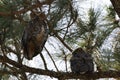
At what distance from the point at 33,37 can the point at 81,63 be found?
0.24 m

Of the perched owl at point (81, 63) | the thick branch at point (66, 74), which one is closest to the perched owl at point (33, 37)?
the thick branch at point (66, 74)

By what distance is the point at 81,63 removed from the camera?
148 centimetres

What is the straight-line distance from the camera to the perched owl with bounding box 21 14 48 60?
4.54ft

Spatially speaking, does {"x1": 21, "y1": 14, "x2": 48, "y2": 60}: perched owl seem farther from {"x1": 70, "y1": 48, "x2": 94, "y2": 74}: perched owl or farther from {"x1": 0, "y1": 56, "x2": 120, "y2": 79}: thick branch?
{"x1": 70, "y1": 48, "x2": 94, "y2": 74}: perched owl

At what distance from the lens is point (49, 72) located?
1.40 meters

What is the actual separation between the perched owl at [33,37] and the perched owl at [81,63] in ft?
0.57

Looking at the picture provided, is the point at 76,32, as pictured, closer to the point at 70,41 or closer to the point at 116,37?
the point at 70,41

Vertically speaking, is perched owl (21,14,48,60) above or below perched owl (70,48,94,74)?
above

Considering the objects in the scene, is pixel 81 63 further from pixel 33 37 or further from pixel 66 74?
pixel 33 37

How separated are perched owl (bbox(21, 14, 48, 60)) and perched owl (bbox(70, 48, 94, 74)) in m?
0.17

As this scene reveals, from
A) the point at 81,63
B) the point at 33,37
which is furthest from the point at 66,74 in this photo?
the point at 33,37

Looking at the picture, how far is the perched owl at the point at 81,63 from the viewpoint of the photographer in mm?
1446

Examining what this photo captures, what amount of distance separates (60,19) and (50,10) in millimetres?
111

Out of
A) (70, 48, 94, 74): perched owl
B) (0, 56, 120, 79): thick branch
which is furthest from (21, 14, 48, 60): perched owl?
(70, 48, 94, 74): perched owl
